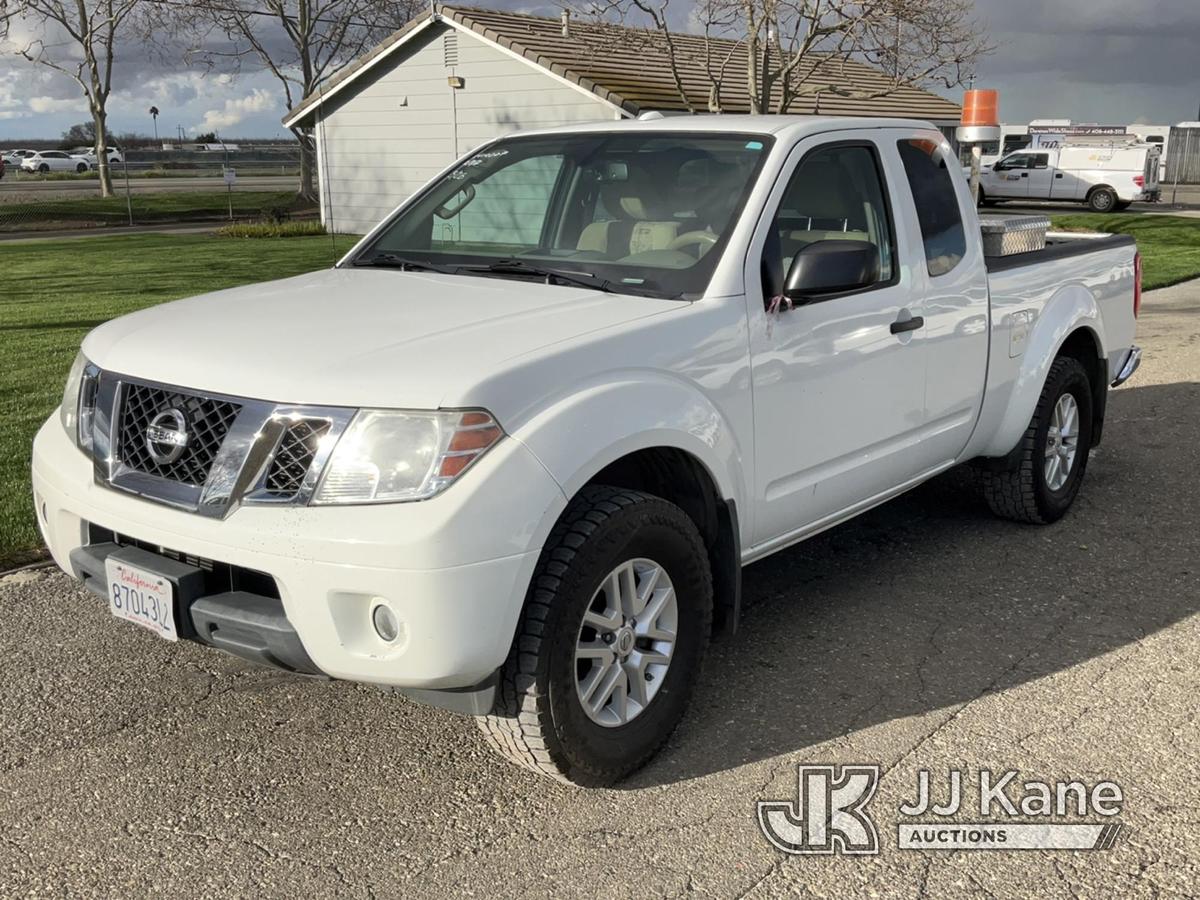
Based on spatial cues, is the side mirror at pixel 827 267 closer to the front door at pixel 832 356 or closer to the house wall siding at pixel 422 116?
the front door at pixel 832 356

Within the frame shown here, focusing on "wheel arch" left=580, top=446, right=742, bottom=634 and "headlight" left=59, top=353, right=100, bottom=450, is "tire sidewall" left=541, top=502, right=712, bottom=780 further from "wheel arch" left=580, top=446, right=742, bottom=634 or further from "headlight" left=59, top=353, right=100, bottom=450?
"headlight" left=59, top=353, right=100, bottom=450

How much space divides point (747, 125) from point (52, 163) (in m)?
62.5

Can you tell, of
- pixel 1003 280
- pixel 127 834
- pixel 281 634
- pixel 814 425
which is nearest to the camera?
pixel 281 634

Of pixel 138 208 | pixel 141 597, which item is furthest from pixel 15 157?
pixel 141 597

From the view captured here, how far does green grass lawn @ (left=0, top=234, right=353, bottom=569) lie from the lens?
634 centimetres

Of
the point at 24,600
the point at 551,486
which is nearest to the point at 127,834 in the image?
the point at 551,486

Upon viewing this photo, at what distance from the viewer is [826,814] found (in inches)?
128

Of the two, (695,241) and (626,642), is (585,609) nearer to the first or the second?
(626,642)

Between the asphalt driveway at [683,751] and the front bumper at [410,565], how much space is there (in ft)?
1.74

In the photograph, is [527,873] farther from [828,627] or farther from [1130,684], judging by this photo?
[1130,684]

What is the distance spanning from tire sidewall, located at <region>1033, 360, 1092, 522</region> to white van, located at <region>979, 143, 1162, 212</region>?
28516mm

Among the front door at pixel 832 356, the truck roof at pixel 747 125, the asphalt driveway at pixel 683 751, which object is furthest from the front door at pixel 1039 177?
the front door at pixel 832 356

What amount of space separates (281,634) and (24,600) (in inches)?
92.2

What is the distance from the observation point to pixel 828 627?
448cm
